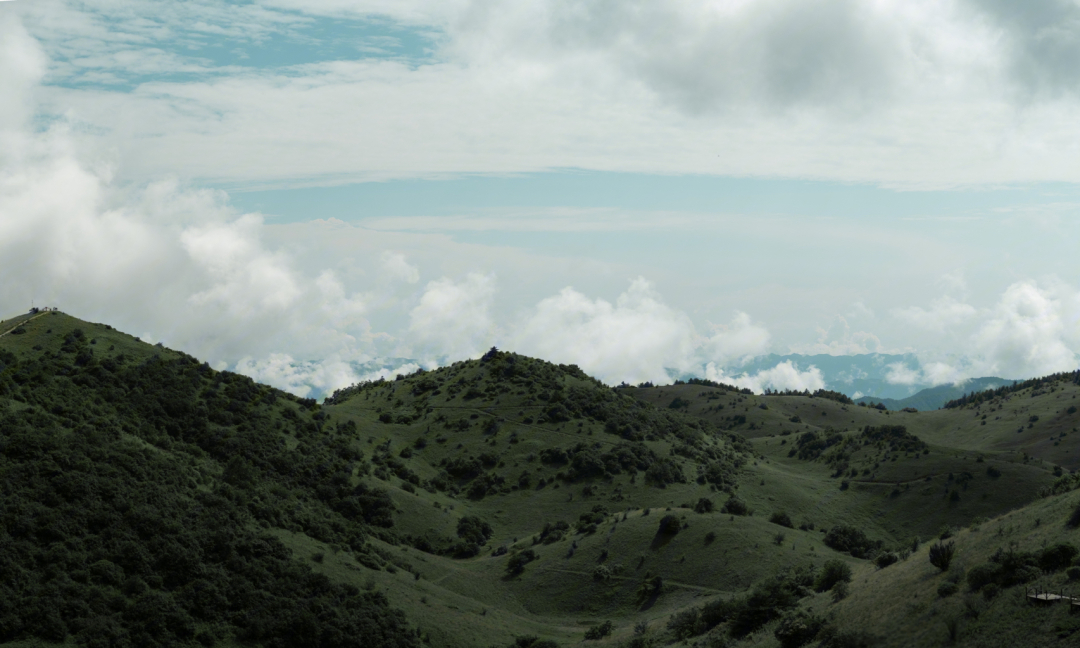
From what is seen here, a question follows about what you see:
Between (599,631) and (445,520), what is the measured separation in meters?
38.3

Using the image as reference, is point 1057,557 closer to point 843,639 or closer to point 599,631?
point 843,639

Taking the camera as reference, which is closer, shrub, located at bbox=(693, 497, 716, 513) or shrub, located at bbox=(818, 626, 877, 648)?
shrub, located at bbox=(818, 626, 877, 648)

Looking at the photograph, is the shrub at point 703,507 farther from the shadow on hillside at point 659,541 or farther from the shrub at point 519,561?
the shrub at point 519,561

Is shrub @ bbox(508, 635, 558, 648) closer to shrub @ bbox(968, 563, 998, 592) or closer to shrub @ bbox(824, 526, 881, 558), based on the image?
shrub @ bbox(968, 563, 998, 592)

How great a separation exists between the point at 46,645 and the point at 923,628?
5803 cm

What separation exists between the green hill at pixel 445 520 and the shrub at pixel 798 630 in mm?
198

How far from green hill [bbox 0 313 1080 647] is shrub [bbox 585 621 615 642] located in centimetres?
39

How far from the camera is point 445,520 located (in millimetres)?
98438

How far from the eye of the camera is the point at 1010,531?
45.7 metres

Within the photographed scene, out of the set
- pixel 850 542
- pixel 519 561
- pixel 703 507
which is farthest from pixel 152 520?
pixel 850 542

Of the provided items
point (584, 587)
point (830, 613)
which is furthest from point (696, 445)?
point (830, 613)

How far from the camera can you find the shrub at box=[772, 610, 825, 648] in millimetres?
45591

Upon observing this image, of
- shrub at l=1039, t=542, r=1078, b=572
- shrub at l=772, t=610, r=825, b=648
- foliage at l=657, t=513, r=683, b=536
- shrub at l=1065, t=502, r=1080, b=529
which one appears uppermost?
shrub at l=1065, t=502, r=1080, b=529

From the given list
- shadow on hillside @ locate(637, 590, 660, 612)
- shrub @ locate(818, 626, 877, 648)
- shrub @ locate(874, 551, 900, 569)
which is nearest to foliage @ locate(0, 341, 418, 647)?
shadow on hillside @ locate(637, 590, 660, 612)
